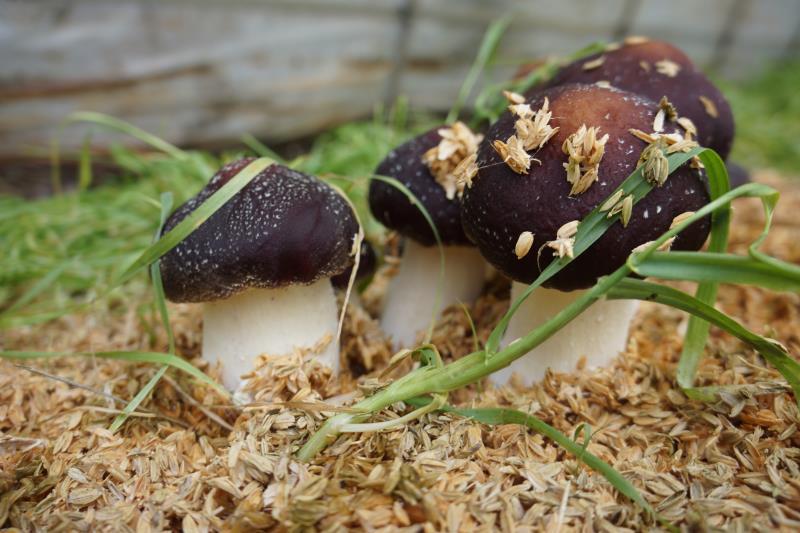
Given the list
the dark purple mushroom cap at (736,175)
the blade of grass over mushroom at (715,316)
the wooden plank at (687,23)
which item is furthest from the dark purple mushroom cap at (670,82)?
the wooden plank at (687,23)

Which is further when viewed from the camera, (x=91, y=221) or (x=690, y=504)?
(x=91, y=221)

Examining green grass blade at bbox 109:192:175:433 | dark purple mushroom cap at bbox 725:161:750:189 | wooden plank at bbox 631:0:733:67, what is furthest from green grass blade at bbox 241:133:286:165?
wooden plank at bbox 631:0:733:67

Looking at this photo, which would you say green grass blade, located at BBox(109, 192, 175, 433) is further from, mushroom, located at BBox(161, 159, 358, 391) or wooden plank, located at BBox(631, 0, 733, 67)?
wooden plank, located at BBox(631, 0, 733, 67)

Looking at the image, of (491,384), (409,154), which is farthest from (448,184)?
(491,384)

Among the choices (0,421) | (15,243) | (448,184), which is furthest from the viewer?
(15,243)

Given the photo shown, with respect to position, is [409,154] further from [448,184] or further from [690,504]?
[690,504]
